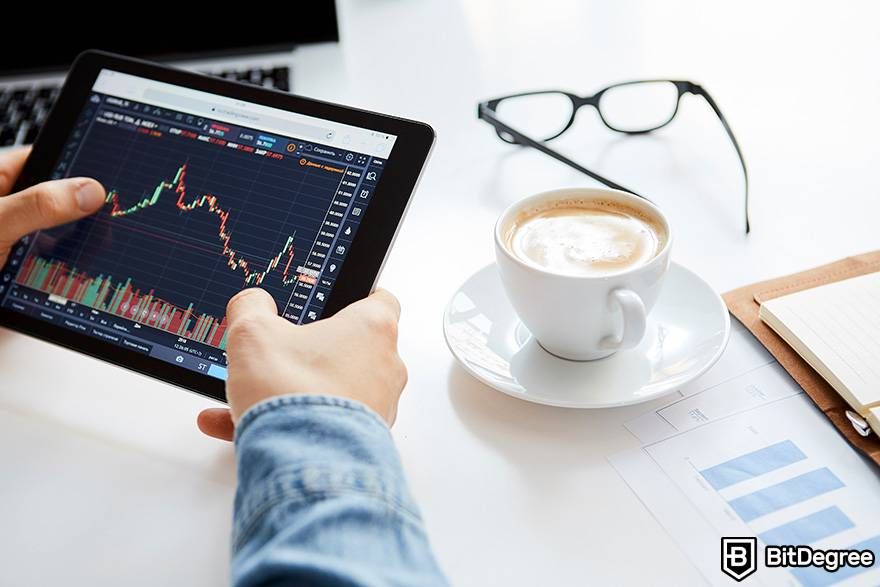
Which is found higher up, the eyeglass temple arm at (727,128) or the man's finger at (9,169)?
the eyeglass temple arm at (727,128)

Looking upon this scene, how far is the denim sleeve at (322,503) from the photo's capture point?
0.41 meters

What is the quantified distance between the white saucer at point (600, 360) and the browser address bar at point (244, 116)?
7.2 inches

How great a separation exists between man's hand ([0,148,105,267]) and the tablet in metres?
0.01

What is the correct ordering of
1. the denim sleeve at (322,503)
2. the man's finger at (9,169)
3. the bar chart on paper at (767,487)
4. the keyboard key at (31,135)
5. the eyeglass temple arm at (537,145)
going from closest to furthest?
the denim sleeve at (322,503) → the bar chart on paper at (767,487) → the man's finger at (9,169) → the eyeglass temple arm at (537,145) → the keyboard key at (31,135)

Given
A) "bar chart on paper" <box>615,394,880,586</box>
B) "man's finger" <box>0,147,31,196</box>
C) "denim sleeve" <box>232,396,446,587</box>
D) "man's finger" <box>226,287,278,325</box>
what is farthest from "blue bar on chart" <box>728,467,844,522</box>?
"man's finger" <box>0,147,31,196</box>

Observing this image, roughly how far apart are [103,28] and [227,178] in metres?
0.67

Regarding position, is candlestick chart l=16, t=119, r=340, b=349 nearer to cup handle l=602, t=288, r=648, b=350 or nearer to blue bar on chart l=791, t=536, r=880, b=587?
cup handle l=602, t=288, r=648, b=350

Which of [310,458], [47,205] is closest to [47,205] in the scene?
[47,205]

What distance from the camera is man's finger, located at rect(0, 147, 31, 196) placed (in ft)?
2.52

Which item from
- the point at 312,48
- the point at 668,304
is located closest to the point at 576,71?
the point at 312,48

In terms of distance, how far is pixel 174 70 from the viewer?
0.73 metres

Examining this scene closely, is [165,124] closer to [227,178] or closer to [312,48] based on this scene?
[227,178]

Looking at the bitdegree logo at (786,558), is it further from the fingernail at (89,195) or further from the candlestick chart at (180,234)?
the fingernail at (89,195)

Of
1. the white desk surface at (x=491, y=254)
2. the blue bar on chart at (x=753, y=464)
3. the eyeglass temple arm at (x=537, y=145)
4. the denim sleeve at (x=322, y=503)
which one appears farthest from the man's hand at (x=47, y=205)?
the blue bar on chart at (x=753, y=464)
